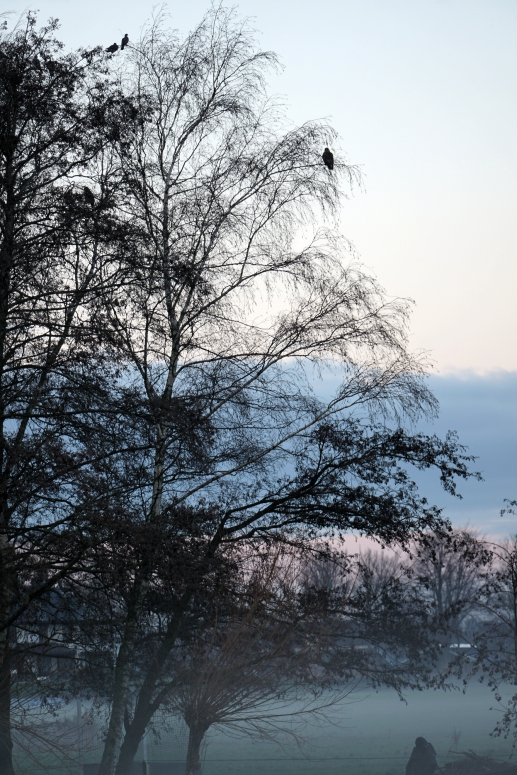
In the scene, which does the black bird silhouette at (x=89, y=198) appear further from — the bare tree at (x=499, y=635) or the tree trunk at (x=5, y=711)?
the bare tree at (x=499, y=635)

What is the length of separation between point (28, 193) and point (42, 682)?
641 centimetres

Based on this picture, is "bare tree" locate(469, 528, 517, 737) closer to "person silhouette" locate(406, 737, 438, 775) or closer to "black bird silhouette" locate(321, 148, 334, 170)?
"person silhouette" locate(406, 737, 438, 775)

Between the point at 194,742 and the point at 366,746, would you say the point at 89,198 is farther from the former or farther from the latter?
the point at 366,746

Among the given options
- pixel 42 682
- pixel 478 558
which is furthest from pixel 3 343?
pixel 478 558

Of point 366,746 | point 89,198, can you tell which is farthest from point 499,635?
point 366,746

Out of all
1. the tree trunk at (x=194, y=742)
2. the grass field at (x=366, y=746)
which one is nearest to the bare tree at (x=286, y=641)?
the tree trunk at (x=194, y=742)

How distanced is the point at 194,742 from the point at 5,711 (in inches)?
146

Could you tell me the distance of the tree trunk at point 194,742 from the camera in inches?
485

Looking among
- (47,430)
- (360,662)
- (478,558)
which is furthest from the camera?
(478,558)

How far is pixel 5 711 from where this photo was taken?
10102mm

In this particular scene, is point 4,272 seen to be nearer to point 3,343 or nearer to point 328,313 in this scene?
point 3,343

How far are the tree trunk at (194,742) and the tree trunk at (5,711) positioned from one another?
3.03m

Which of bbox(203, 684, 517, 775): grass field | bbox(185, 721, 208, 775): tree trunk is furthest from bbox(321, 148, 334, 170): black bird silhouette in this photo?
bbox(185, 721, 208, 775): tree trunk

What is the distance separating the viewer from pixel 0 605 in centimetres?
873
